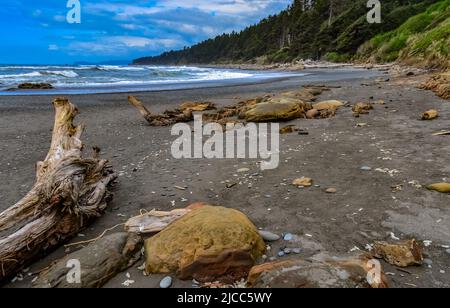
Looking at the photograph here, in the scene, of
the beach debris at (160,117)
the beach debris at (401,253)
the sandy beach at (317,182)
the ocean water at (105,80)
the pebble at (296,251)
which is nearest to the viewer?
the beach debris at (401,253)

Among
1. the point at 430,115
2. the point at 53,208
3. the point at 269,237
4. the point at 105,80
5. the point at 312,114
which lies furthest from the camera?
the point at 105,80

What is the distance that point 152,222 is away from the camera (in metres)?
4.47

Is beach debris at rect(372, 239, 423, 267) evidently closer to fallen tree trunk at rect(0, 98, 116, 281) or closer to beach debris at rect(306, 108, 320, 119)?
fallen tree trunk at rect(0, 98, 116, 281)

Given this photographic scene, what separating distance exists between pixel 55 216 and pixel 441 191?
5.25 m

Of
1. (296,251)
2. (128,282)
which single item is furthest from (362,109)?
(128,282)

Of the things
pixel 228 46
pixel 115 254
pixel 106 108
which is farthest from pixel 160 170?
pixel 228 46

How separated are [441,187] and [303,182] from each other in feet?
6.55

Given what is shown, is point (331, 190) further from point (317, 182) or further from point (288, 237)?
point (288, 237)

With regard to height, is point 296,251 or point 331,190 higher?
point 331,190

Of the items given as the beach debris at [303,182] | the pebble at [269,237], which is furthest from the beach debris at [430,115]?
the pebble at [269,237]

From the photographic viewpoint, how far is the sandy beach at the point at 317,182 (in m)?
4.07

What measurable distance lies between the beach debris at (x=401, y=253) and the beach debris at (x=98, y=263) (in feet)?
8.54

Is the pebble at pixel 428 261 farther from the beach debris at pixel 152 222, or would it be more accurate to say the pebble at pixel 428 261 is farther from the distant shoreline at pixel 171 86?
the distant shoreline at pixel 171 86
